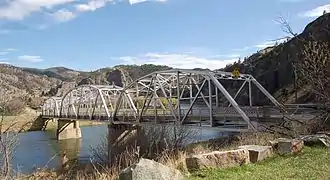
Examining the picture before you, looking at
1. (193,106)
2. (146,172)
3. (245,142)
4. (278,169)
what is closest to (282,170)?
(278,169)

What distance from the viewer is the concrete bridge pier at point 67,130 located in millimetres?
85350

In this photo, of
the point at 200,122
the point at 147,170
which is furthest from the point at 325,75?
the point at 200,122

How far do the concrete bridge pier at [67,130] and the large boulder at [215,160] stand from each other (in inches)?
3038

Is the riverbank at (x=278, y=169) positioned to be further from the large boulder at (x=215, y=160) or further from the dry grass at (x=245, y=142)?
the dry grass at (x=245, y=142)

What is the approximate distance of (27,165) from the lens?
47.2m

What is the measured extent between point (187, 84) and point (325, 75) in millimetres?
28637

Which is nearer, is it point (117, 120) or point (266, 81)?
point (117, 120)

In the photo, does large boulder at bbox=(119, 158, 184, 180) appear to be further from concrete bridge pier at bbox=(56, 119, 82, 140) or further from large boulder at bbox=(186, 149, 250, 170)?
concrete bridge pier at bbox=(56, 119, 82, 140)

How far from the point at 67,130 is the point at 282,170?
81385 millimetres

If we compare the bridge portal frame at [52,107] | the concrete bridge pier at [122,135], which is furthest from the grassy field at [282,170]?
the bridge portal frame at [52,107]

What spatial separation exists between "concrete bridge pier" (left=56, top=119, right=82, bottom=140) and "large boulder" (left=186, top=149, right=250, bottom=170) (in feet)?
253

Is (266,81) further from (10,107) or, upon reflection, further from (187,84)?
(10,107)

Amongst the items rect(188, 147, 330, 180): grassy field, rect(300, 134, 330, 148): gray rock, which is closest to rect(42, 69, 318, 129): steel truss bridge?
rect(300, 134, 330, 148): gray rock

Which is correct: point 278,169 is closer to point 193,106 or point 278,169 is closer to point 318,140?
point 318,140
